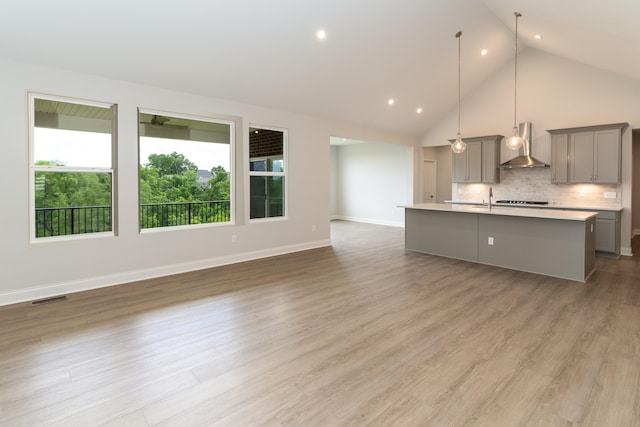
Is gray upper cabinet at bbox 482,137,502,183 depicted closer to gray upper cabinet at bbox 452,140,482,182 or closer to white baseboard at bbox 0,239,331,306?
gray upper cabinet at bbox 452,140,482,182

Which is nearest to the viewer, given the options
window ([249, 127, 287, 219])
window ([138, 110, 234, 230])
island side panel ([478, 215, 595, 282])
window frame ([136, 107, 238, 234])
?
island side panel ([478, 215, 595, 282])

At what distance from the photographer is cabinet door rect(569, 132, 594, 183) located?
21.2ft

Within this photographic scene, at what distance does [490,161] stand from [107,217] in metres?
7.67

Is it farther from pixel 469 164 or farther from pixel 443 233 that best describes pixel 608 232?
pixel 469 164

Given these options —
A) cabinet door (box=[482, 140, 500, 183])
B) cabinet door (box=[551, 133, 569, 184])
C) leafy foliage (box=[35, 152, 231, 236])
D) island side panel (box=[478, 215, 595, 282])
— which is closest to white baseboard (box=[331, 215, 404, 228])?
cabinet door (box=[482, 140, 500, 183])

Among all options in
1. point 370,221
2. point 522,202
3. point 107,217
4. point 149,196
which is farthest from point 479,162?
point 107,217

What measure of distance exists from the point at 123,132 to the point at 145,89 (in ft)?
2.23

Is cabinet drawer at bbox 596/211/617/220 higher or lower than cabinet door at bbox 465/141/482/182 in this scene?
lower

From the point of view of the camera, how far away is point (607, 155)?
6266 millimetres

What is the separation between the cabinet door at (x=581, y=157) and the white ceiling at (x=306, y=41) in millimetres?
1229

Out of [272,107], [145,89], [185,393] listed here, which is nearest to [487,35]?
[272,107]

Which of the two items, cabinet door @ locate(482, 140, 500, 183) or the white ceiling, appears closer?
the white ceiling

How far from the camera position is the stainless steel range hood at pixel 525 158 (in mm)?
7160

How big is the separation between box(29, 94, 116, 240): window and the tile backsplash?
25.0 ft
